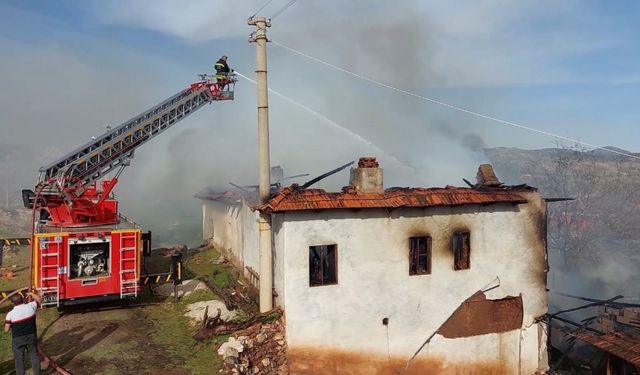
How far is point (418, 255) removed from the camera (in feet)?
38.3

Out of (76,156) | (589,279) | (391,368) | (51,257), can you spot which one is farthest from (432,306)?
(589,279)

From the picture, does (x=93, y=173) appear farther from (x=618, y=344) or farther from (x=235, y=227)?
(x=618, y=344)

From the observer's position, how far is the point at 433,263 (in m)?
11.7

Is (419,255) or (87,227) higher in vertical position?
(87,227)

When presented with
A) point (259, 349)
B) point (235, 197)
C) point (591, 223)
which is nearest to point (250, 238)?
point (235, 197)

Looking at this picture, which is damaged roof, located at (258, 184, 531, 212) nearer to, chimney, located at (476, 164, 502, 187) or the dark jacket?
chimney, located at (476, 164, 502, 187)

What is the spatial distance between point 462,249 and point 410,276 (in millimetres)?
1810

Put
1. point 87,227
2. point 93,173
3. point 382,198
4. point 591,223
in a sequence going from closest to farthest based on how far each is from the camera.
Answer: point 382,198 → point 87,227 → point 93,173 → point 591,223

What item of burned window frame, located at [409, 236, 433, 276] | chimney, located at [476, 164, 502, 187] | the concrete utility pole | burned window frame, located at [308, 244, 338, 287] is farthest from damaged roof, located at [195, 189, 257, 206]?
chimney, located at [476, 164, 502, 187]

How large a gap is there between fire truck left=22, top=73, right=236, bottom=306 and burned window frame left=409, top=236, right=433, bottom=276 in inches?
298

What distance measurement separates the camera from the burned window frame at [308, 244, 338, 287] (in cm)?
1081

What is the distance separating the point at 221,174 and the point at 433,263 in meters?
26.2

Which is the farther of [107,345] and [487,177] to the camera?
[487,177]

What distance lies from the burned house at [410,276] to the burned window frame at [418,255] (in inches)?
1.0
